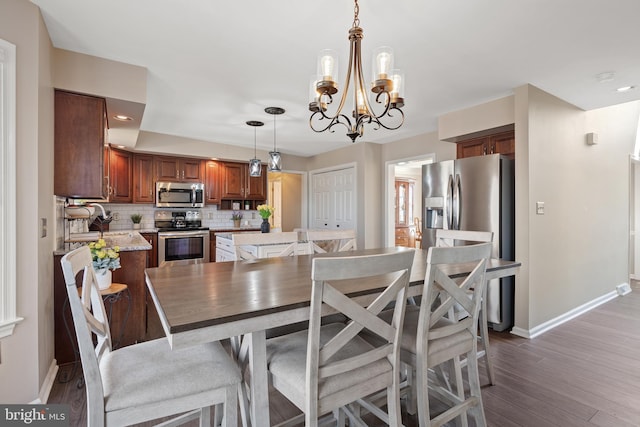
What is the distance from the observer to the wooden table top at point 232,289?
101 cm

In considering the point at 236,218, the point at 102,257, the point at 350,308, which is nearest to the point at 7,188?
the point at 102,257

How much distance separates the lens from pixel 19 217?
70.3 inches

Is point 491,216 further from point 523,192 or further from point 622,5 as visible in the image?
point 622,5

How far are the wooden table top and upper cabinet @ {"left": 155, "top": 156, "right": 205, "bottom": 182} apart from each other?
408cm

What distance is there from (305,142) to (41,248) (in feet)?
13.4

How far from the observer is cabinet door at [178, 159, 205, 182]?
18.0 feet

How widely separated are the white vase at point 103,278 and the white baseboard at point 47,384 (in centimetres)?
62

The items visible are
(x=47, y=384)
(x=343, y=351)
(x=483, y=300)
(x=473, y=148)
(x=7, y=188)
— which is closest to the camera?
(x=343, y=351)

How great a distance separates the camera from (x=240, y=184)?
5984 mm

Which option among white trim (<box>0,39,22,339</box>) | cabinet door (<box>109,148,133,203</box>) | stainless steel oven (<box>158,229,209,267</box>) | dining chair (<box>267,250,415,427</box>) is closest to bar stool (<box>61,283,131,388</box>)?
white trim (<box>0,39,22,339</box>)

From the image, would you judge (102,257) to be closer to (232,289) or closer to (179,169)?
(232,289)

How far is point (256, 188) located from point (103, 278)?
13.0ft

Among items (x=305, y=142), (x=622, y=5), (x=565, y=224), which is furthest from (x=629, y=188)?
(x=305, y=142)

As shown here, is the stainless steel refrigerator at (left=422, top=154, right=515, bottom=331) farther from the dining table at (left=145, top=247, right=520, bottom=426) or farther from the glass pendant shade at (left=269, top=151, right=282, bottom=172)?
the glass pendant shade at (left=269, top=151, right=282, bottom=172)
